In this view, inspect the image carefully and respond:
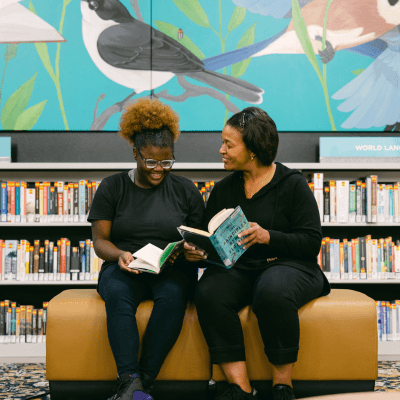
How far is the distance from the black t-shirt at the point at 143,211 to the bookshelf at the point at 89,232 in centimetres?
68

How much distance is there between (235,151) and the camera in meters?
1.70

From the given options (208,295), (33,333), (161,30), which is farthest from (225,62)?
(33,333)

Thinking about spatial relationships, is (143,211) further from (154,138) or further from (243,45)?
(243,45)

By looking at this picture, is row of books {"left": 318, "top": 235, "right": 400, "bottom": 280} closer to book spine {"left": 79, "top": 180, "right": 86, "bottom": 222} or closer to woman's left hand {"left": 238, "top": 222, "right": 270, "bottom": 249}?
woman's left hand {"left": 238, "top": 222, "right": 270, "bottom": 249}

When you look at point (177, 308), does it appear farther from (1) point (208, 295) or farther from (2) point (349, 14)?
(2) point (349, 14)

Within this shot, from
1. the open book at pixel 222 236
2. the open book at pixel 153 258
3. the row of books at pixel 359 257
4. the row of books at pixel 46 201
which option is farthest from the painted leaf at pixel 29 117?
the row of books at pixel 359 257

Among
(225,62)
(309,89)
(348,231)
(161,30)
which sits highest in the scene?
(161,30)

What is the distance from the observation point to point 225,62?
272cm

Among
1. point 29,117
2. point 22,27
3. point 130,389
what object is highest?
point 22,27

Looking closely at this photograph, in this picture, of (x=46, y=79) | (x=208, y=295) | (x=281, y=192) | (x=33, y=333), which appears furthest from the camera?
(x=46, y=79)

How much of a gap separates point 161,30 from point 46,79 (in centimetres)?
A: 87

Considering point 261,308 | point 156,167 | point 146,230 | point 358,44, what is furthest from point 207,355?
point 358,44

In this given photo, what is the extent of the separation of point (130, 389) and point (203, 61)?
217 centimetres

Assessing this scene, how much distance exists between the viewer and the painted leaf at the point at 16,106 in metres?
2.68
